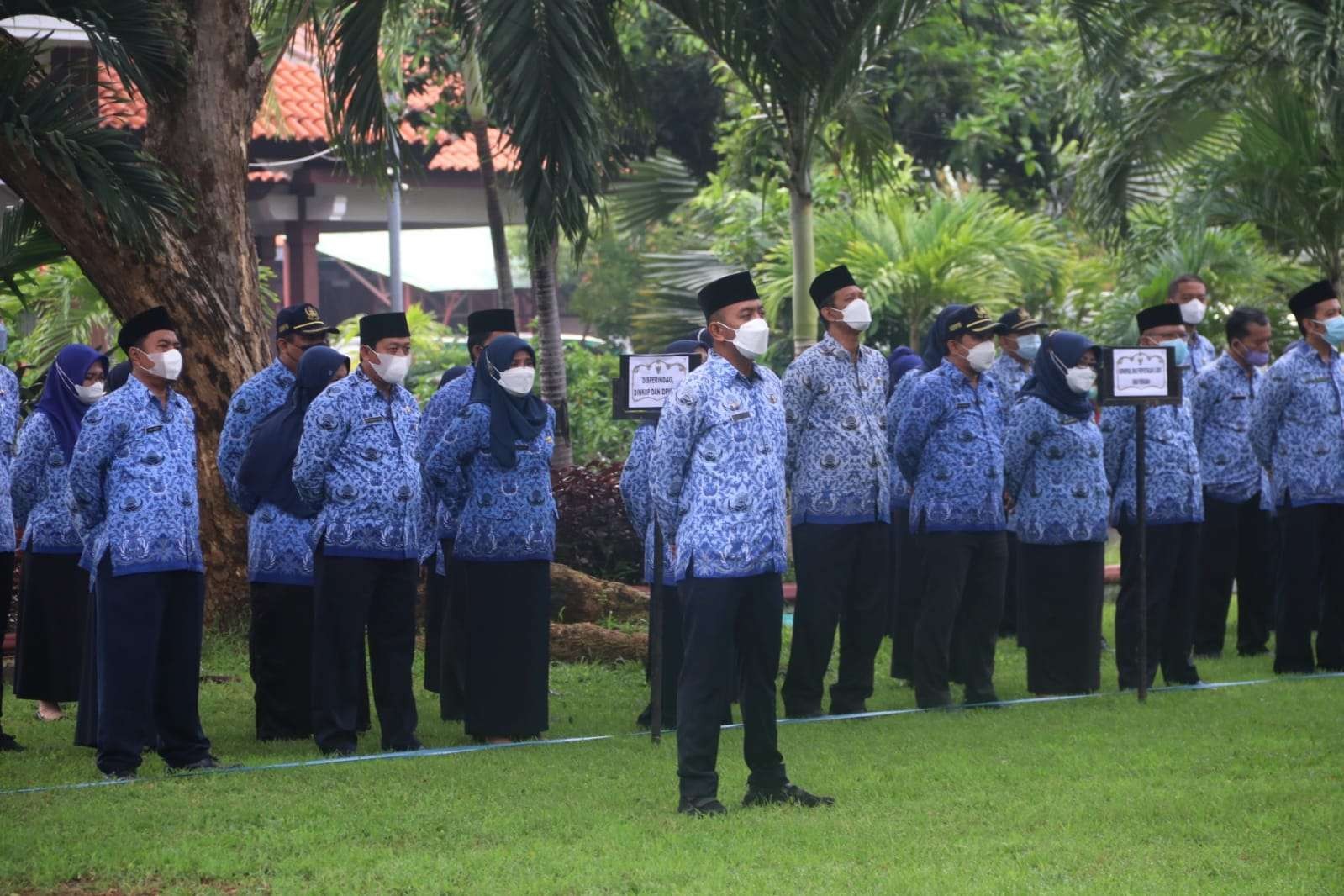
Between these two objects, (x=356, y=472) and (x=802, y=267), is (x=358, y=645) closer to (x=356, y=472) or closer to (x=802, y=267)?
(x=356, y=472)

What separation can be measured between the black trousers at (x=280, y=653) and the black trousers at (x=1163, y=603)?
4.55 metres

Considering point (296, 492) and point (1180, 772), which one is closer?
point (1180, 772)

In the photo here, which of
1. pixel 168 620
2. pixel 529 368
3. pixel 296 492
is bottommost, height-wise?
pixel 168 620

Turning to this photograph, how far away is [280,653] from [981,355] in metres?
3.88

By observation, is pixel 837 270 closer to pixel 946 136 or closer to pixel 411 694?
pixel 411 694

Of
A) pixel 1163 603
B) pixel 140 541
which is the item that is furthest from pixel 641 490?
pixel 1163 603

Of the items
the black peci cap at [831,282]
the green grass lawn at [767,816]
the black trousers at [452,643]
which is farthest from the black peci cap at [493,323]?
the green grass lawn at [767,816]

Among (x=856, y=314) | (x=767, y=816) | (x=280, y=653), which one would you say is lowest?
(x=767, y=816)

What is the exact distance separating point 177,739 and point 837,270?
389 cm

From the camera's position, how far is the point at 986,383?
33.1 feet

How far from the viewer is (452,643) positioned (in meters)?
9.59

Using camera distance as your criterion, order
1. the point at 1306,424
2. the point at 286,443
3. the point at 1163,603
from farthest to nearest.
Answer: the point at 1306,424 → the point at 1163,603 → the point at 286,443

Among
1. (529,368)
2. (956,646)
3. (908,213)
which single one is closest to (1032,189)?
(908,213)

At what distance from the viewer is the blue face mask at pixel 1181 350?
35.6 feet
